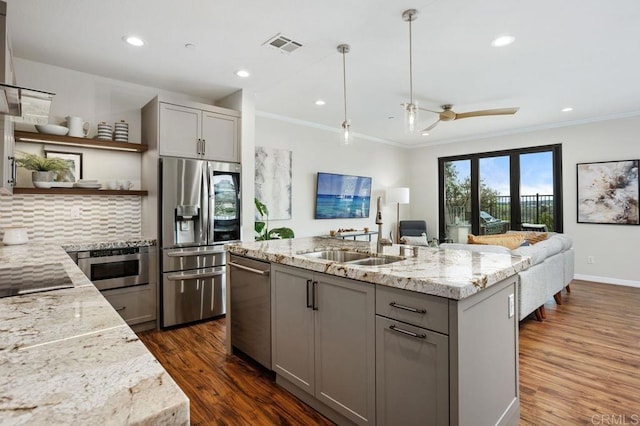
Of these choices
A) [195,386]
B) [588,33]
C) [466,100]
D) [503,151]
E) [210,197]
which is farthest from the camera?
[503,151]

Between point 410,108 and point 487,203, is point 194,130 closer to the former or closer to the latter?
point 410,108

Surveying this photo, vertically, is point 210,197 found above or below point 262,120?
below

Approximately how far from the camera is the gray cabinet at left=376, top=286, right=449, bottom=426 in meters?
1.43

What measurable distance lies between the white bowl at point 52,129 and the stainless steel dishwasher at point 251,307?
6.83ft

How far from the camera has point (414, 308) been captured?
1.51 metres

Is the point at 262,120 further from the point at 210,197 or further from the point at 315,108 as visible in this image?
the point at 210,197

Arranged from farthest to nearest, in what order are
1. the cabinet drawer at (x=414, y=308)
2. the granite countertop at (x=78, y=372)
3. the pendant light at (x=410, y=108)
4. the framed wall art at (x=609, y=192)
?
the framed wall art at (x=609, y=192) → the pendant light at (x=410, y=108) → the cabinet drawer at (x=414, y=308) → the granite countertop at (x=78, y=372)

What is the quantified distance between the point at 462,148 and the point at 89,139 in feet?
21.4

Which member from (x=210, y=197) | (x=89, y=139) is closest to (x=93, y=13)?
(x=89, y=139)

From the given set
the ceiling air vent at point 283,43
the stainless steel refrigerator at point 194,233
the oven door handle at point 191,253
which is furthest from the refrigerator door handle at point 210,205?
the ceiling air vent at point 283,43

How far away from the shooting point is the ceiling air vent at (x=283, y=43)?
9.45 feet

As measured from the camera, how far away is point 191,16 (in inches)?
100

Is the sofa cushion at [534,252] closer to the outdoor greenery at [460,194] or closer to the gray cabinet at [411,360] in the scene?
the gray cabinet at [411,360]

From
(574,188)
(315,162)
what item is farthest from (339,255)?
(574,188)
